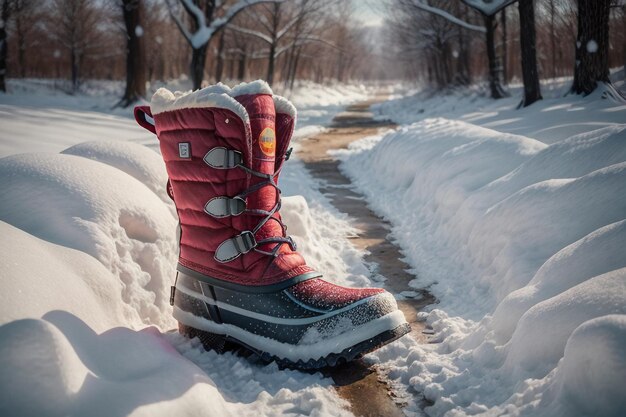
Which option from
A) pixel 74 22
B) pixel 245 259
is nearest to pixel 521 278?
pixel 245 259

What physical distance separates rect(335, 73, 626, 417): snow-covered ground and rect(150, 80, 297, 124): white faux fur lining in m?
1.10

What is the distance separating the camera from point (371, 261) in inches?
117

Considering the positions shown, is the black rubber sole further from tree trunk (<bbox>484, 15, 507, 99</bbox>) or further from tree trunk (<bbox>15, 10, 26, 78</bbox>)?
tree trunk (<bbox>15, 10, 26, 78</bbox>)

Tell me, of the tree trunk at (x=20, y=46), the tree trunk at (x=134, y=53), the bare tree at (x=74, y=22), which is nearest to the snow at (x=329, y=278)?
the tree trunk at (x=134, y=53)

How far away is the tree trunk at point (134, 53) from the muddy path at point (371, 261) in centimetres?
739

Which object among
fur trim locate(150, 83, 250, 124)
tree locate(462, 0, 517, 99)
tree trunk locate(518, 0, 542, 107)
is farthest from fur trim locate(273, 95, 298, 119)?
tree locate(462, 0, 517, 99)

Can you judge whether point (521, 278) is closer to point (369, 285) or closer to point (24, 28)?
point (369, 285)

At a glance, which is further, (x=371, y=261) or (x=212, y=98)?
(x=371, y=261)

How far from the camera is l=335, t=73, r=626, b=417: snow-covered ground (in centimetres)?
122

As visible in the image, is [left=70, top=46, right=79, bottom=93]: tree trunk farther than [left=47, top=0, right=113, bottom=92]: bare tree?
No

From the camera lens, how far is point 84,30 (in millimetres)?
31250

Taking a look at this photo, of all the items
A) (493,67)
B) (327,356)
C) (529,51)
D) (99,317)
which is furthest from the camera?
(493,67)

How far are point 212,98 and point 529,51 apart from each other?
9.59 metres

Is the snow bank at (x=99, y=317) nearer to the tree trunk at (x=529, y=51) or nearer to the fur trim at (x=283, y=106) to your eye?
the fur trim at (x=283, y=106)
